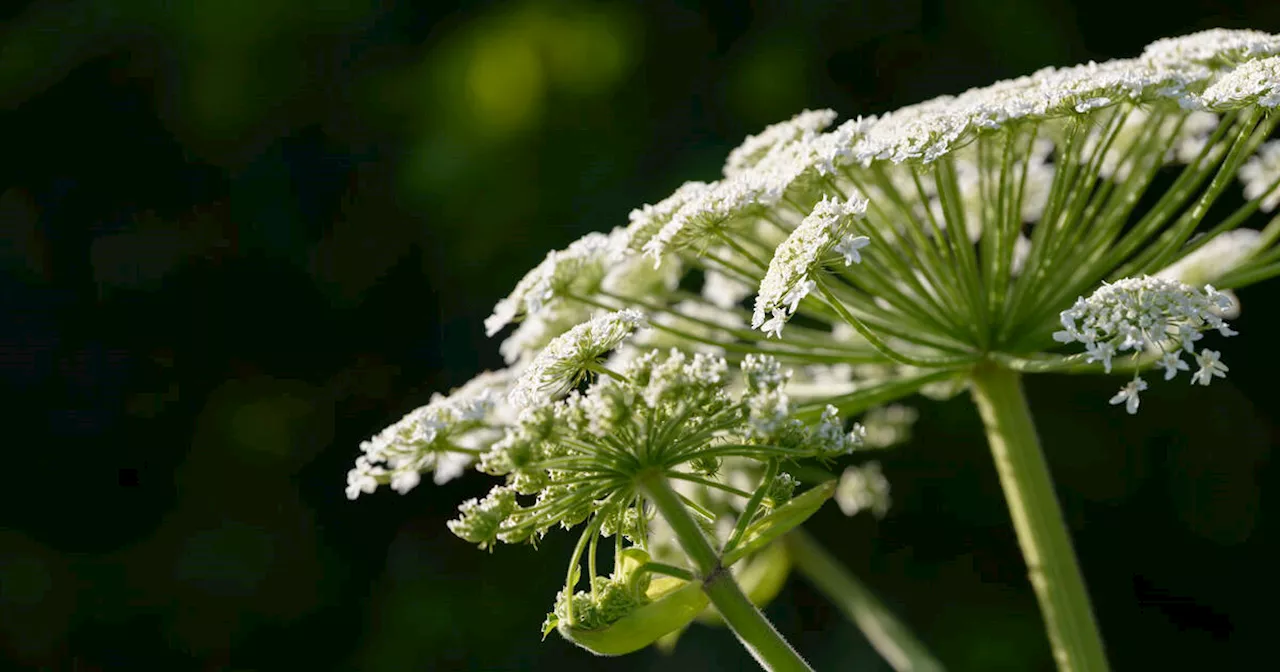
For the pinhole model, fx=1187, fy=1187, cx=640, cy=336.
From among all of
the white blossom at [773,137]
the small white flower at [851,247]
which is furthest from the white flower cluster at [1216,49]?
the small white flower at [851,247]

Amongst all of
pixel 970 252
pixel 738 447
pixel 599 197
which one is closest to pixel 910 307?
pixel 970 252

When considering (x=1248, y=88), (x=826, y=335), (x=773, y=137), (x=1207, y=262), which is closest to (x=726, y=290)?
(x=826, y=335)

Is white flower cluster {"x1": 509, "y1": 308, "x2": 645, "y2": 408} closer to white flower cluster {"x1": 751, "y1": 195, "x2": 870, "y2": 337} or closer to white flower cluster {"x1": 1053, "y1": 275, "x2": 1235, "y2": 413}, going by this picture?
white flower cluster {"x1": 751, "y1": 195, "x2": 870, "y2": 337}

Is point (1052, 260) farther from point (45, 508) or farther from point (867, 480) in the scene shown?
point (45, 508)

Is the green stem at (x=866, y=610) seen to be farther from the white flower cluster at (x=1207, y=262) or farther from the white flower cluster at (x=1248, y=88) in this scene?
the white flower cluster at (x=1248, y=88)

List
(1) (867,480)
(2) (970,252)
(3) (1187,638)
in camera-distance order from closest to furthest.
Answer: (2) (970,252) → (1) (867,480) → (3) (1187,638)

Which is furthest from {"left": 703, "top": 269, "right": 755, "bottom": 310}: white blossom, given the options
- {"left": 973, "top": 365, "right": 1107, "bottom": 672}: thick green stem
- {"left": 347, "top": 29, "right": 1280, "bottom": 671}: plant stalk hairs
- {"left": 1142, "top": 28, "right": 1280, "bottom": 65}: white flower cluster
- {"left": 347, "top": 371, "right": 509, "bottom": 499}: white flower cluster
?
{"left": 347, "top": 371, "right": 509, "bottom": 499}: white flower cluster
